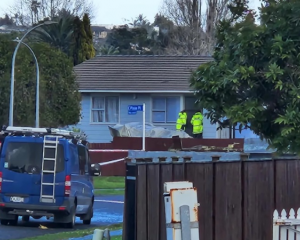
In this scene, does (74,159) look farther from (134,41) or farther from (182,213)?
(134,41)

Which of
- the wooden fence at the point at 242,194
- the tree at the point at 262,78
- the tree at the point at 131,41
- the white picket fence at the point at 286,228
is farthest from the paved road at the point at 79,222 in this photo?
the tree at the point at 131,41

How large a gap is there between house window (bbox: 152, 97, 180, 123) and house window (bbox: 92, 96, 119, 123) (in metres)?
2.11

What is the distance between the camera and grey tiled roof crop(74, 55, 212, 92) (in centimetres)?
3856

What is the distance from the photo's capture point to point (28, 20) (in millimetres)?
77250

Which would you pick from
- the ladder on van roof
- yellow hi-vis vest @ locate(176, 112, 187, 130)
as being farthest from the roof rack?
yellow hi-vis vest @ locate(176, 112, 187, 130)

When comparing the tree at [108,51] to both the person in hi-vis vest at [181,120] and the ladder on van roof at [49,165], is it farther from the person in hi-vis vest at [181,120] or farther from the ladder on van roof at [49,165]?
the ladder on van roof at [49,165]

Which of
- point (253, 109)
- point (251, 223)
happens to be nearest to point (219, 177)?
point (251, 223)

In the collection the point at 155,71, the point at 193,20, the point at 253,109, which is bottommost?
the point at 253,109

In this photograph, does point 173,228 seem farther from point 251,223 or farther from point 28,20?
point 28,20

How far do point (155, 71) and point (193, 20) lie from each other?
16266 millimetres

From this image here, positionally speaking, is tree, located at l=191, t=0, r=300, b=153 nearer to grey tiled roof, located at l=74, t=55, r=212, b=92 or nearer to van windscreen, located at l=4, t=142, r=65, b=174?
van windscreen, located at l=4, t=142, r=65, b=174

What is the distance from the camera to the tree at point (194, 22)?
174 feet

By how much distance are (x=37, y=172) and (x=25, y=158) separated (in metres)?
0.41

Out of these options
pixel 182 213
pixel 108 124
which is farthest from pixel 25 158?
pixel 108 124
